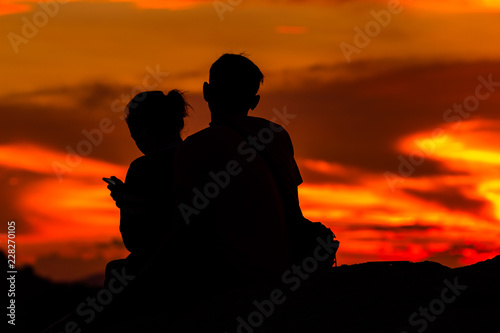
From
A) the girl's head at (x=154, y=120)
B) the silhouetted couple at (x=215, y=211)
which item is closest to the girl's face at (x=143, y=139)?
the girl's head at (x=154, y=120)

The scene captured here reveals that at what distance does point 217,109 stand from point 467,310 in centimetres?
211

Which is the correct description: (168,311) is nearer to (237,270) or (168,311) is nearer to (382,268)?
(237,270)

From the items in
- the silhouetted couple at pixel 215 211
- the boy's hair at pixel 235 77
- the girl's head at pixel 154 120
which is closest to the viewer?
the silhouetted couple at pixel 215 211

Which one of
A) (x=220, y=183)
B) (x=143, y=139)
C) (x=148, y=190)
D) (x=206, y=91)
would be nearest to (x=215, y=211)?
(x=220, y=183)

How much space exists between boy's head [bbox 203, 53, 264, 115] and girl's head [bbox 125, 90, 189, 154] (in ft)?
2.22

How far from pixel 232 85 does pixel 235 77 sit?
0.20ft

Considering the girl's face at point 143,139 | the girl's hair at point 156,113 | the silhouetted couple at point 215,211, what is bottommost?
the silhouetted couple at point 215,211

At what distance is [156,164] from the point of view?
6.02 meters

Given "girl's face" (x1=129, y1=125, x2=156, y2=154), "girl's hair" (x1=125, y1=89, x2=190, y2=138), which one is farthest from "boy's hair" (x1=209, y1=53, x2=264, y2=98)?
"girl's face" (x1=129, y1=125, x2=156, y2=154)

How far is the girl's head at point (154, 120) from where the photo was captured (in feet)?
20.6

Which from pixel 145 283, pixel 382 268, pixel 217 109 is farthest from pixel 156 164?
pixel 382 268

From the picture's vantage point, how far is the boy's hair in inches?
221

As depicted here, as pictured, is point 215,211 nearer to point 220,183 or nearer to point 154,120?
point 220,183

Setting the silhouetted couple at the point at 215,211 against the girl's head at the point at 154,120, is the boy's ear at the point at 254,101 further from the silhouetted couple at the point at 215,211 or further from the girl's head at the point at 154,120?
the girl's head at the point at 154,120
